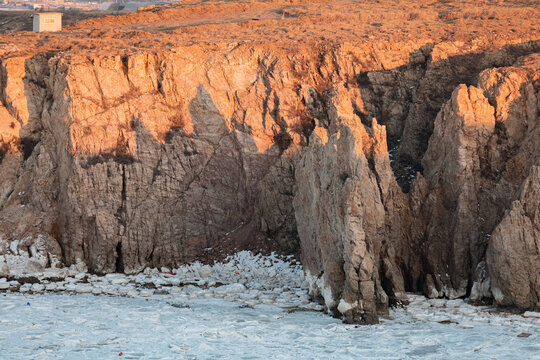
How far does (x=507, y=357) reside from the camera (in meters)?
23.5

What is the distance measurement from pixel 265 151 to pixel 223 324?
1023 cm

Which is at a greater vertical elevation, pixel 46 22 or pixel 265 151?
pixel 46 22

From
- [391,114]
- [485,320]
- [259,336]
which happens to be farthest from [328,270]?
[391,114]

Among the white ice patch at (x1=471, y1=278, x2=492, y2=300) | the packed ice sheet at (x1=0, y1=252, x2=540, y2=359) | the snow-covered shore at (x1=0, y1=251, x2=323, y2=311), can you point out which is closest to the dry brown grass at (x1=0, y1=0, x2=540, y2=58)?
the snow-covered shore at (x1=0, y1=251, x2=323, y2=311)

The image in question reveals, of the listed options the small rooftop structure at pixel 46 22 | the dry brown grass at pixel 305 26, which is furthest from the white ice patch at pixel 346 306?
the small rooftop structure at pixel 46 22

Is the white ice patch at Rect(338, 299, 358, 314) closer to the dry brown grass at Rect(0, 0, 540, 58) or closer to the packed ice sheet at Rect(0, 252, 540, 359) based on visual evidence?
the packed ice sheet at Rect(0, 252, 540, 359)

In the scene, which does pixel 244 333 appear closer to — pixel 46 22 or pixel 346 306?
pixel 346 306

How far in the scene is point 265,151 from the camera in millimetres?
35812

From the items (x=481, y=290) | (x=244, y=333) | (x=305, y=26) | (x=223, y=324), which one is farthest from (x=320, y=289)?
(x=305, y=26)

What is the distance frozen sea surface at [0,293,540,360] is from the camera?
963 inches

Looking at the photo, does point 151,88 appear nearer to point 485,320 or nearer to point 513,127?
point 513,127

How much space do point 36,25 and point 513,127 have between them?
24696 millimetres

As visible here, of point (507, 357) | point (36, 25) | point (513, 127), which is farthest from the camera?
point (36, 25)

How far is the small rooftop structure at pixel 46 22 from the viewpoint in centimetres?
4381
